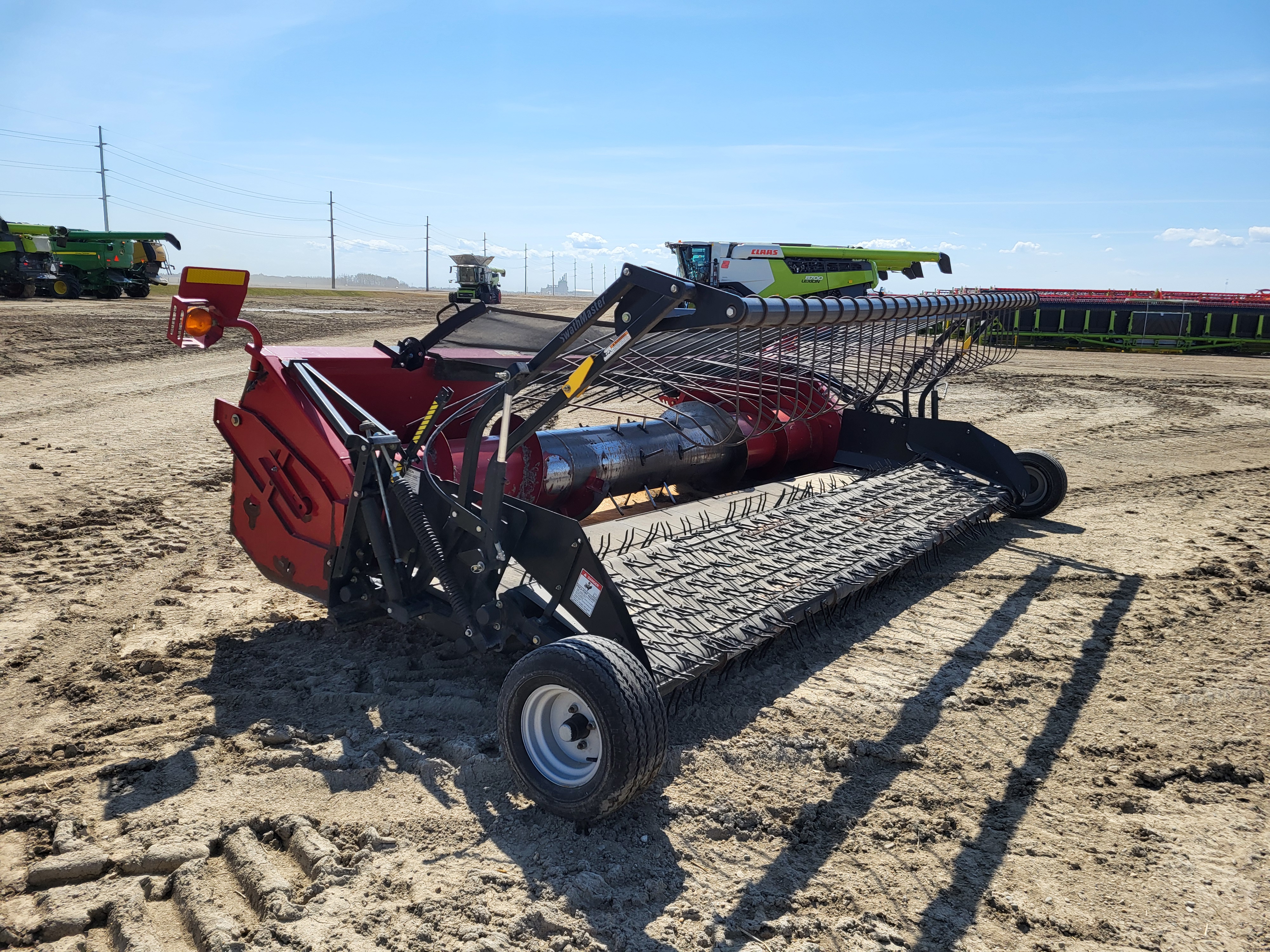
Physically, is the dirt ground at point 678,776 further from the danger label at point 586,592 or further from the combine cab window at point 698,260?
the combine cab window at point 698,260

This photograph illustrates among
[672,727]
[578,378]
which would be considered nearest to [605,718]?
[672,727]

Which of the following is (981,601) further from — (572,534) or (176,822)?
(176,822)

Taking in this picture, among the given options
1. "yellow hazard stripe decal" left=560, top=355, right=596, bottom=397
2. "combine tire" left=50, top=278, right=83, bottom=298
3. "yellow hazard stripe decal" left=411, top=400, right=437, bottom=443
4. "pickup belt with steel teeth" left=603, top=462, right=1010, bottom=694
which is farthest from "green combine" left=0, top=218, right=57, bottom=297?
"yellow hazard stripe decal" left=560, top=355, right=596, bottom=397

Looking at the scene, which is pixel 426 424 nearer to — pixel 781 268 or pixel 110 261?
pixel 781 268

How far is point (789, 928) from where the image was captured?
227cm

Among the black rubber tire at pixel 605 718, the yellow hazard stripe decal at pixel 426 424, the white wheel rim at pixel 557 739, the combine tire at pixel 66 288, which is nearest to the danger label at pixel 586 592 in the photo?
the black rubber tire at pixel 605 718

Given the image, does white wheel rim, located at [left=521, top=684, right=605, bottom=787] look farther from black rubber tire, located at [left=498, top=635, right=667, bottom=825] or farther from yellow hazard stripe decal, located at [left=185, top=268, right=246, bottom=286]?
yellow hazard stripe decal, located at [left=185, top=268, right=246, bottom=286]

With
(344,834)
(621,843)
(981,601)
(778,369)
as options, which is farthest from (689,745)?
(981,601)

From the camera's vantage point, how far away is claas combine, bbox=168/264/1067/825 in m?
2.73

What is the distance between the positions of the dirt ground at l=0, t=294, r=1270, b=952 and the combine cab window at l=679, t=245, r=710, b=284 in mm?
15833

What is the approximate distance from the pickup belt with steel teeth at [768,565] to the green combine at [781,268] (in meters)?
14.8

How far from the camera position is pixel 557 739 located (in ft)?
9.18

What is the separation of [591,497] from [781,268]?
16715mm

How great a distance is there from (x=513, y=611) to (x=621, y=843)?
2.85ft
